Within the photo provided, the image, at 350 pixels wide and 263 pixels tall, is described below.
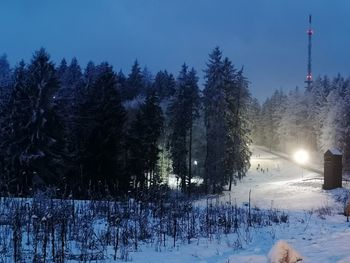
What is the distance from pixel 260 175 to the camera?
232 ft

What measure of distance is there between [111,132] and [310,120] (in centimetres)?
6291

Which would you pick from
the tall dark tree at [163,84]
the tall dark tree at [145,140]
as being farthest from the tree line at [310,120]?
the tall dark tree at [145,140]

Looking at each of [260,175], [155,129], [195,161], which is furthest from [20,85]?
[260,175]

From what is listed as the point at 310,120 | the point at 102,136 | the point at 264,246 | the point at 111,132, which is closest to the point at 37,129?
the point at 102,136

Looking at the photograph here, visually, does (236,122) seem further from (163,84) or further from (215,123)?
(163,84)

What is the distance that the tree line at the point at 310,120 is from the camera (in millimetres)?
71562

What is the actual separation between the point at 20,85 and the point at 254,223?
28.8m

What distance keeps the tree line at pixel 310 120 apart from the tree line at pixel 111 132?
66.8 ft

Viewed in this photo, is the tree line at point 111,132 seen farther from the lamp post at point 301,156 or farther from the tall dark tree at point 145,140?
the lamp post at point 301,156

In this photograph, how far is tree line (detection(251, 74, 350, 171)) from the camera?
2817 inches

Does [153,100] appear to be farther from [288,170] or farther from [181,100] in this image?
[288,170]

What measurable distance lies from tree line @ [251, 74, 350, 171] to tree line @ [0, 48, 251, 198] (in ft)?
66.8

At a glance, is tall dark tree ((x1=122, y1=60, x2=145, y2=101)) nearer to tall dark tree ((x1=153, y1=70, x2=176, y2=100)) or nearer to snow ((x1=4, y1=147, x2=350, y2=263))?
tall dark tree ((x1=153, y1=70, x2=176, y2=100))

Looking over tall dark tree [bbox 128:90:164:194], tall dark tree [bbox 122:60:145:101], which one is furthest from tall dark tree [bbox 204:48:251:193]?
tall dark tree [bbox 122:60:145:101]
